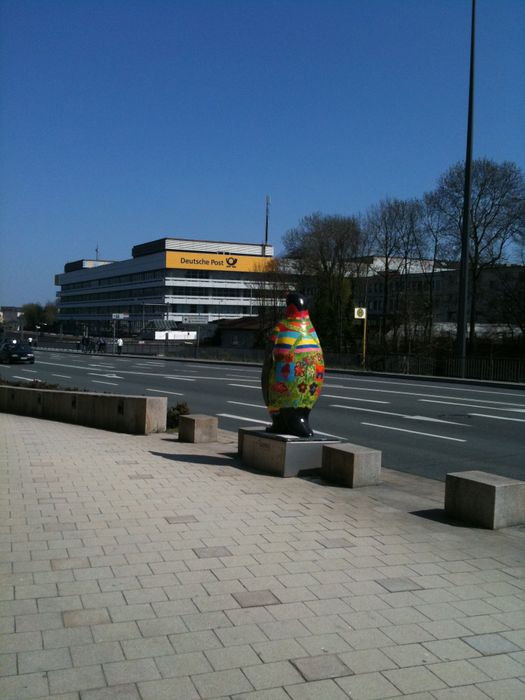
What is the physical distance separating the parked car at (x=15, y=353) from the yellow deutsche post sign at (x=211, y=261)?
6418 centimetres

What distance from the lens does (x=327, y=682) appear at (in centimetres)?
376

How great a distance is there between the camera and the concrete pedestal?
364 inches

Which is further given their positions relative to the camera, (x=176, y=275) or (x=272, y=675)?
(x=176, y=275)

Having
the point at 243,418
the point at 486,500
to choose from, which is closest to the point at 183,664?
the point at 486,500

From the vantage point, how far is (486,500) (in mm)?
7082

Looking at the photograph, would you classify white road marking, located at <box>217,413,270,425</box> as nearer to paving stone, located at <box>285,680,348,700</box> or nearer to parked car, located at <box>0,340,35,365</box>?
paving stone, located at <box>285,680,348,700</box>

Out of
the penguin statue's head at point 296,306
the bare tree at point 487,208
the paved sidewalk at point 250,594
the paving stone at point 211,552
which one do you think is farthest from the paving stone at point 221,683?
the bare tree at point 487,208

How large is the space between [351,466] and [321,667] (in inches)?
194

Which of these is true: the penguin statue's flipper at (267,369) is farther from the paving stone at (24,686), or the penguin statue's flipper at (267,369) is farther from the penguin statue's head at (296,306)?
the paving stone at (24,686)

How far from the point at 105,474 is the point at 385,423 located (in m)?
8.77

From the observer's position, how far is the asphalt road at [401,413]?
1186cm

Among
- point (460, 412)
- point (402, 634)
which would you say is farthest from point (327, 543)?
point (460, 412)

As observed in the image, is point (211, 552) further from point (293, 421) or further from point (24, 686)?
point (293, 421)

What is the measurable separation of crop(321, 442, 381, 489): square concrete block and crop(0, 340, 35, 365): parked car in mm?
38969
